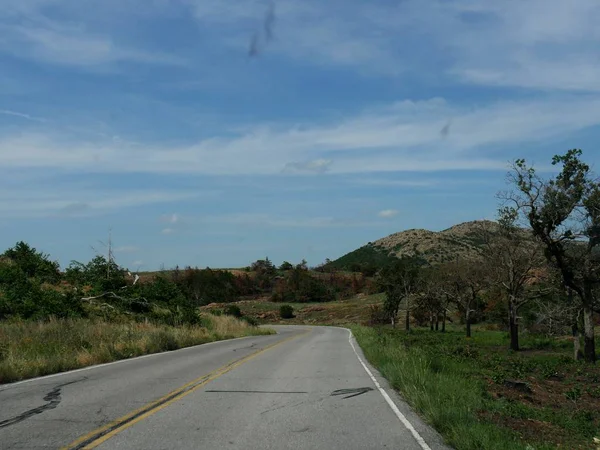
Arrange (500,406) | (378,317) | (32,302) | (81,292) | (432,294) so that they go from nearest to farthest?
1. (500,406)
2. (32,302)
3. (81,292)
4. (432,294)
5. (378,317)

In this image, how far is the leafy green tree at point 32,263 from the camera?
121ft

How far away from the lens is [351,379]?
15.4 metres

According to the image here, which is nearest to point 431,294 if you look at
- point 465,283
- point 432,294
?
point 432,294

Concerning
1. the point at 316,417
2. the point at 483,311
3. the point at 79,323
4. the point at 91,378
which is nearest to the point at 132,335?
the point at 79,323

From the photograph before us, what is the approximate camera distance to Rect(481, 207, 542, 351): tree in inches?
1505

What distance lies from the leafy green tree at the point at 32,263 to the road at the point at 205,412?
2313 centimetres

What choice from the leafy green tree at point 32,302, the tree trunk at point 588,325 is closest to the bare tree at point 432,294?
the tree trunk at point 588,325

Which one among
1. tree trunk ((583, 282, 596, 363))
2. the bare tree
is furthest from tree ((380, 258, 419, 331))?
tree trunk ((583, 282, 596, 363))

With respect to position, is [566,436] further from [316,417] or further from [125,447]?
[125,447]

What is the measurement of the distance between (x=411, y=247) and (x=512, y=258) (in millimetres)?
115076

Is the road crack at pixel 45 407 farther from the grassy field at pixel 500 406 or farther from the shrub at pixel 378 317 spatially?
the shrub at pixel 378 317

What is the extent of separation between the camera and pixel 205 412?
392 inches

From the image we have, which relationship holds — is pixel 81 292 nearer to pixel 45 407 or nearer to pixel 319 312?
pixel 45 407

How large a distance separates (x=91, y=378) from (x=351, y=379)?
6.50m
